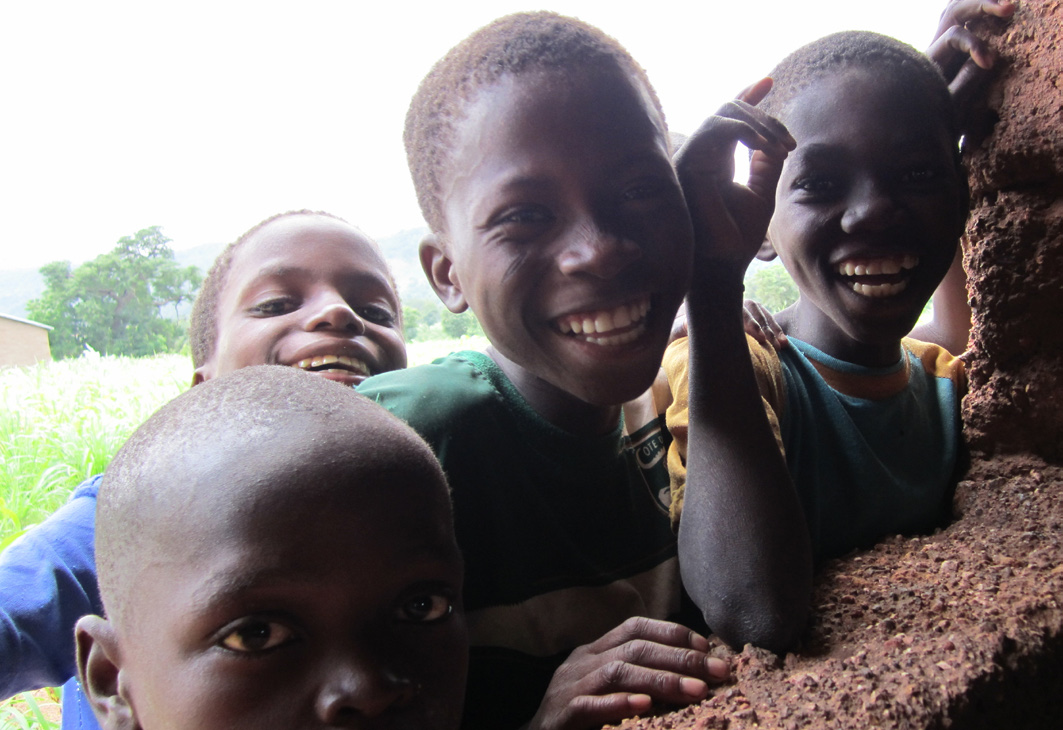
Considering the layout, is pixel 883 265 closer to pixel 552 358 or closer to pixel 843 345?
pixel 843 345

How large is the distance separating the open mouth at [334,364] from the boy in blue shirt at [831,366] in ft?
2.12

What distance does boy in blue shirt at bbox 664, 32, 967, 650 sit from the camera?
117 centimetres

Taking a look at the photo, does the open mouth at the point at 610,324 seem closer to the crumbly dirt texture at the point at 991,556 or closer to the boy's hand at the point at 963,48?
the crumbly dirt texture at the point at 991,556

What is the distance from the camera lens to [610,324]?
1128 mm

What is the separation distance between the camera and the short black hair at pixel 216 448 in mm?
856

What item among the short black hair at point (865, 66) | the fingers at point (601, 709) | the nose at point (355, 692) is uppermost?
the short black hair at point (865, 66)

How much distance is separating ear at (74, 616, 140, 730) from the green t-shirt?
1.64 ft

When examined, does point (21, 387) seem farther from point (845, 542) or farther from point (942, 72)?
point (942, 72)

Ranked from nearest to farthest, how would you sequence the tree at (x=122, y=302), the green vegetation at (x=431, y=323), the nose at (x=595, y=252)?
the nose at (x=595, y=252), the green vegetation at (x=431, y=323), the tree at (x=122, y=302)

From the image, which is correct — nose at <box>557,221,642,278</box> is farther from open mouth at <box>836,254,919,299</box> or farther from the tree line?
the tree line

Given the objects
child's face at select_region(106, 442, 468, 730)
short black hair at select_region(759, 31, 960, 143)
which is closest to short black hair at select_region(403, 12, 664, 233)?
short black hair at select_region(759, 31, 960, 143)

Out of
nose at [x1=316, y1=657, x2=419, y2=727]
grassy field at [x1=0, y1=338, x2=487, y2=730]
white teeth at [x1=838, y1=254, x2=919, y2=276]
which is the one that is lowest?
grassy field at [x1=0, y1=338, x2=487, y2=730]

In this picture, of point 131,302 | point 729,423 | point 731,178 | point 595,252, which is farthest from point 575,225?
point 131,302

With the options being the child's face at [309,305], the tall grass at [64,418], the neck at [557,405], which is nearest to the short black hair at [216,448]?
the neck at [557,405]
